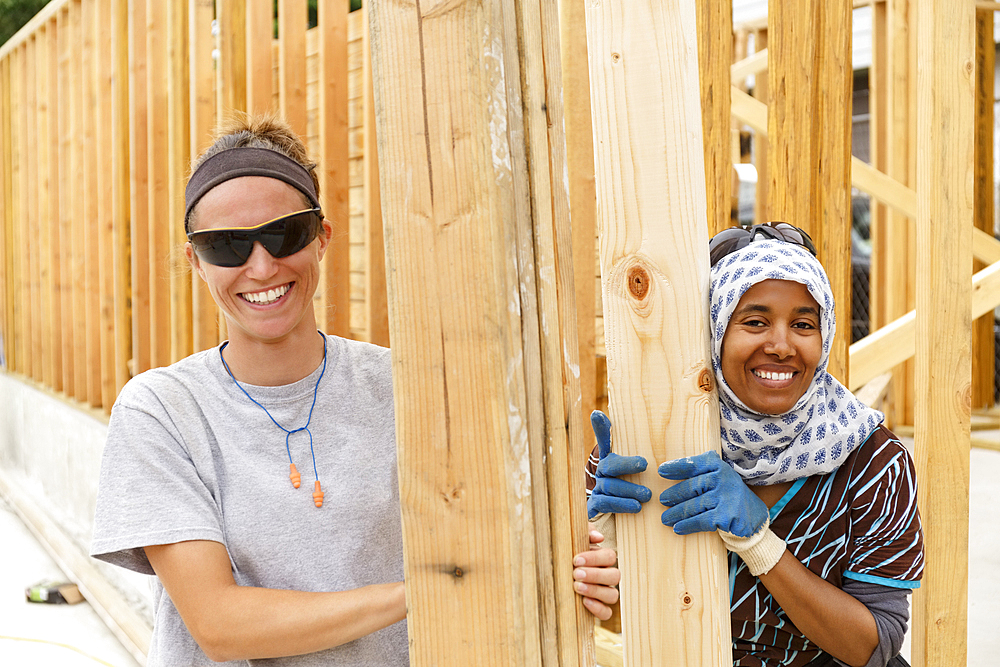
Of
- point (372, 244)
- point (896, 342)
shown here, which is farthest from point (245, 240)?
point (896, 342)

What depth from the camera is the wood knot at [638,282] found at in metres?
1.20

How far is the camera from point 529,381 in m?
0.96

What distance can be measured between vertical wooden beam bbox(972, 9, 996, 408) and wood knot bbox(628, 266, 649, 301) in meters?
5.60

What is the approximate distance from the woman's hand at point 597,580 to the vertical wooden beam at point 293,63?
2.94 m

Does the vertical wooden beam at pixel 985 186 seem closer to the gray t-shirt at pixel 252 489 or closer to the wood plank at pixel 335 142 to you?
the wood plank at pixel 335 142

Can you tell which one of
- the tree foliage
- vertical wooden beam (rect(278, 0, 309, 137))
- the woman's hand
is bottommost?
the woman's hand

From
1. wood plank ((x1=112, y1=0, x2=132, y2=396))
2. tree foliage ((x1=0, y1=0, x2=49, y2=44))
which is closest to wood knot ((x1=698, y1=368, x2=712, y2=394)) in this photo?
wood plank ((x1=112, y1=0, x2=132, y2=396))

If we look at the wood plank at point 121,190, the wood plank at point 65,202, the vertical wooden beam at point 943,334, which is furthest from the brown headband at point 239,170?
the wood plank at point 65,202

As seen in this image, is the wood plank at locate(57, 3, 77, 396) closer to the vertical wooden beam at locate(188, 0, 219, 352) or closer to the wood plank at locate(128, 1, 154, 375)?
the wood plank at locate(128, 1, 154, 375)

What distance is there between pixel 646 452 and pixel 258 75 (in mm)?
3124

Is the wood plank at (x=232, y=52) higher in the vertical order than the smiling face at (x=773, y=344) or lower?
higher

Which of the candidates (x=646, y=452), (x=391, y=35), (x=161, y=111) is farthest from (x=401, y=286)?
(x=161, y=111)

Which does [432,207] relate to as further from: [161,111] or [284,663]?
[161,111]

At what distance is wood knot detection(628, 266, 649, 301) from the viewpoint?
120 centimetres
